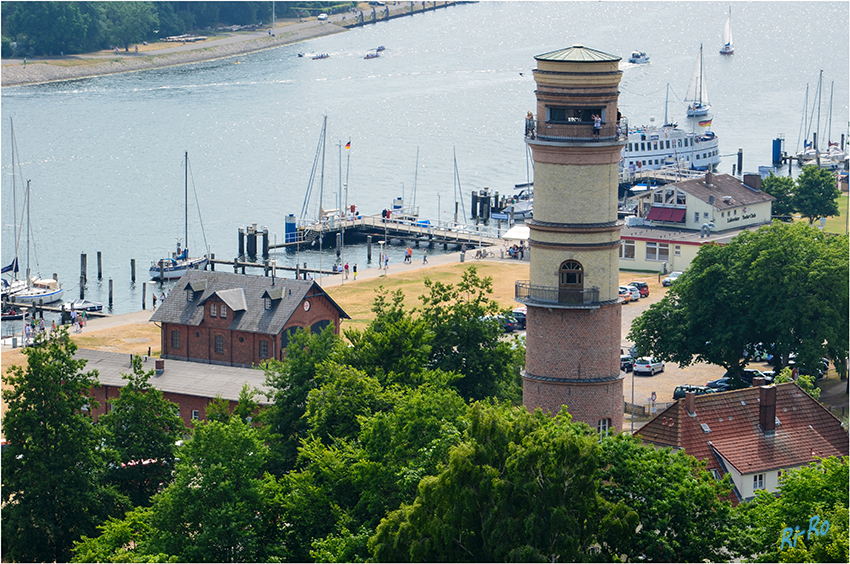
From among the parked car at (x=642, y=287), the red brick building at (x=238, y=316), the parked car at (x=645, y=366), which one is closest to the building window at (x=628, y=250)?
the parked car at (x=642, y=287)

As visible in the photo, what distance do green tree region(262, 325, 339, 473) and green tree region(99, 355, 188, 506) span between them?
3.66m

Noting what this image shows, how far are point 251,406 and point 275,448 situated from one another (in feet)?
10.1

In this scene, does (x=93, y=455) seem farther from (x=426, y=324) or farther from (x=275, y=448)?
(x=426, y=324)

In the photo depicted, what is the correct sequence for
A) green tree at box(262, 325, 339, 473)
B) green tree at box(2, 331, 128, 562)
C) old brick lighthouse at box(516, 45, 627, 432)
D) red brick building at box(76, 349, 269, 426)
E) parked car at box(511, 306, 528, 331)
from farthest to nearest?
parked car at box(511, 306, 528, 331)
red brick building at box(76, 349, 269, 426)
green tree at box(262, 325, 339, 473)
green tree at box(2, 331, 128, 562)
old brick lighthouse at box(516, 45, 627, 432)

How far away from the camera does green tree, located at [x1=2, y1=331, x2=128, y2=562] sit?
50844mm

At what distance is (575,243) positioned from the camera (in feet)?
163

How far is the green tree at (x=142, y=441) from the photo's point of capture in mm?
54125

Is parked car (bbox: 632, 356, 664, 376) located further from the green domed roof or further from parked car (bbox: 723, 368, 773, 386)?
the green domed roof

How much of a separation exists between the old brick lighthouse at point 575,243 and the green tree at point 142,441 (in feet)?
43.6

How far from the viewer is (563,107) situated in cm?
4944

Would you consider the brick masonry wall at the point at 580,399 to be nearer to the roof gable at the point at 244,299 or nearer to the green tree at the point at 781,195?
the roof gable at the point at 244,299

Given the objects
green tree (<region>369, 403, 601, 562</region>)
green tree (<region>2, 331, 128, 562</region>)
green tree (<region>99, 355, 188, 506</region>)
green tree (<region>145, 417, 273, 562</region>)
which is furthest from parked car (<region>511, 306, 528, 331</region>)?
green tree (<region>369, 403, 601, 562</region>)

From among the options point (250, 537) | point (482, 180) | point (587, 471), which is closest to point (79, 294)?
point (482, 180)

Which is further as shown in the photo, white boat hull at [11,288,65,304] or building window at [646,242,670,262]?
white boat hull at [11,288,65,304]
